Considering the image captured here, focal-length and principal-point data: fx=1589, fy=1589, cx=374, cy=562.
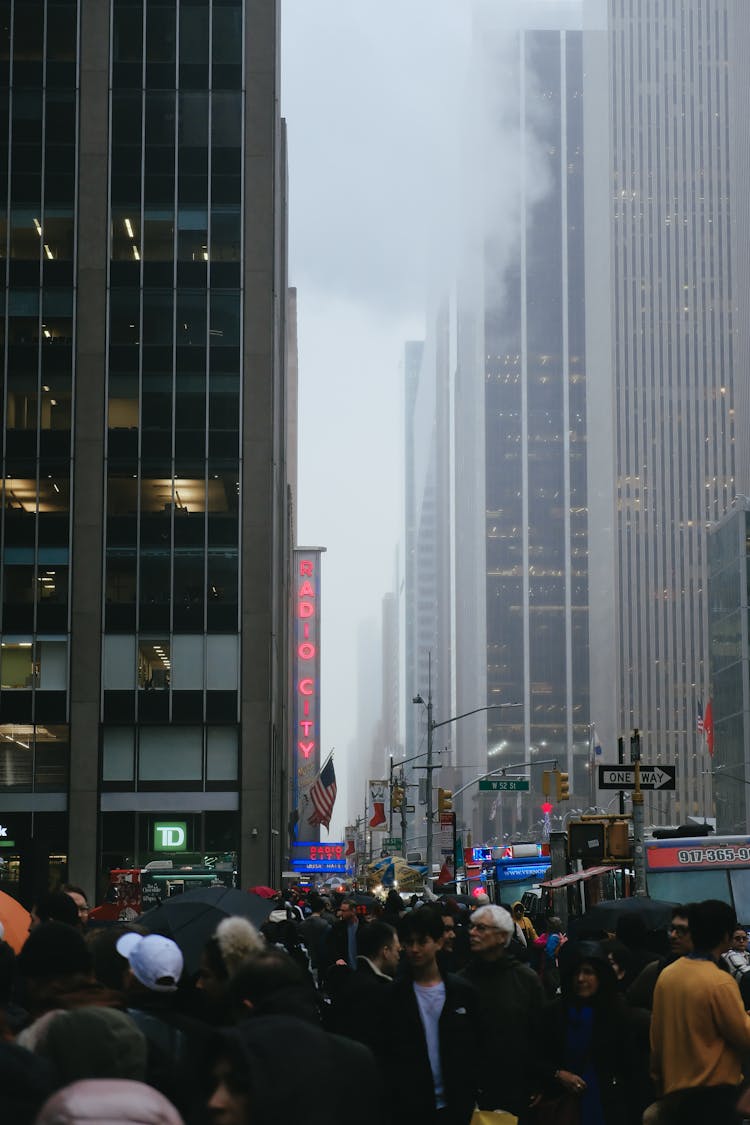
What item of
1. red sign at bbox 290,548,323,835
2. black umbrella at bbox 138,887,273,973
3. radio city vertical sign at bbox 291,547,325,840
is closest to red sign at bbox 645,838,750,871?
black umbrella at bbox 138,887,273,973

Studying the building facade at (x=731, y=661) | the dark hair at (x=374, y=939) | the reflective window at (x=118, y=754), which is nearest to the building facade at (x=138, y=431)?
the reflective window at (x=118, y=754)

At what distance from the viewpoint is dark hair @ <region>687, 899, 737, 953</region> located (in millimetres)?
8922

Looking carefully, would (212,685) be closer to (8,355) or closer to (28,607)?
(28,607)

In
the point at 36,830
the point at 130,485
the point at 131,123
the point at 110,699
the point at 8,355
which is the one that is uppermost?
the point at 131,123

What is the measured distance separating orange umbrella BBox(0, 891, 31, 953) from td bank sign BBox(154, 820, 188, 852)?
1835 inches

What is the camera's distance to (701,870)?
1078 inches

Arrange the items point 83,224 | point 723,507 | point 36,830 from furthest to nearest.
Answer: point 723,507 → point 83,224 → point 36,830

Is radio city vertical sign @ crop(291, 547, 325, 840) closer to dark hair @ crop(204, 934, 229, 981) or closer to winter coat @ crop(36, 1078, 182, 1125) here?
dark hair @ crop(204, 934, 229, 981)

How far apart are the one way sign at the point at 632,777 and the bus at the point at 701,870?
3.55 ft

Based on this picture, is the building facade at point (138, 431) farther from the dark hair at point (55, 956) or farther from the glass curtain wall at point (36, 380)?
the dark hair at point (55, 956)

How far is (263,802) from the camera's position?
58.4 metres

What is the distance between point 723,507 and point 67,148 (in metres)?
144

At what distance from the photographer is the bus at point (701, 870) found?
26.9m

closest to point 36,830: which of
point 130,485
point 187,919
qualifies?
point 130,485
